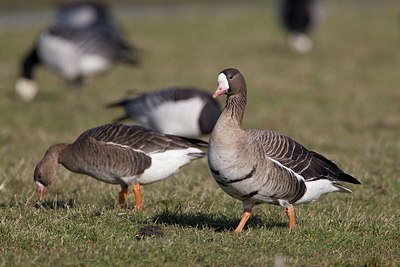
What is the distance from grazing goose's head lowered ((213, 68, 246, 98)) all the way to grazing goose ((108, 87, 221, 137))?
4656 mm

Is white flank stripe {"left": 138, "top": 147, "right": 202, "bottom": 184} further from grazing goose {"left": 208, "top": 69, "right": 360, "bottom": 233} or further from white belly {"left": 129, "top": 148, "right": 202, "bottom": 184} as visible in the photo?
grazing goose {"left": 208, "top": 69, "right": 360, "bottom": 233}

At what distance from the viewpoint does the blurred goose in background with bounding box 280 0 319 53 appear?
25.5 m

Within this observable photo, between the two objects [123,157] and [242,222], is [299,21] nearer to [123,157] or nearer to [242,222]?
[123,157]

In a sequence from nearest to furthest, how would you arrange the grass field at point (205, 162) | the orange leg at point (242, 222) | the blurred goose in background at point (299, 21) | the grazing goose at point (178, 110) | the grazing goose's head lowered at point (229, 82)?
1. the grass field at point (205, 162)
2. the grazing goose's head lowered at point (229, 82)
3. the orange leg at point (242, 222)
4. the grazing goose at point (178, 110)
5. the blurred goose in background at point (299, 21)

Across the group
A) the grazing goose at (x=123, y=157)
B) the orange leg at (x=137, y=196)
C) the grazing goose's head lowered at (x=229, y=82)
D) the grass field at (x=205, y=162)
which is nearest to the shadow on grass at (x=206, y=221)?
the grass field at (x=205, y=162)

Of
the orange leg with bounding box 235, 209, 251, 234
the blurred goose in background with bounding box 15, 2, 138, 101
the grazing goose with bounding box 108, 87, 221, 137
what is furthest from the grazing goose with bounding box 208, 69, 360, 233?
the blurred goose in background with bounding box 15, 2, 138, 101

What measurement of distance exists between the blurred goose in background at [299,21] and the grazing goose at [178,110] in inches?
544

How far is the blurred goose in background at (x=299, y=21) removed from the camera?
83.7 ft

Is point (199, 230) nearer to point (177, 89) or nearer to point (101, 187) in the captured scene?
point (101, 187)

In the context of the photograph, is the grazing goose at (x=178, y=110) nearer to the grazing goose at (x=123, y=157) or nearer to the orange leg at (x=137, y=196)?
the grazing goose at (x=123, y=157)

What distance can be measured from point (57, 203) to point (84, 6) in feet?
59.9

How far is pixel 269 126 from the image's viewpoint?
48.6 feet

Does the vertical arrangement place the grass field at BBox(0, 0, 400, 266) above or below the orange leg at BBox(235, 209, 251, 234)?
below

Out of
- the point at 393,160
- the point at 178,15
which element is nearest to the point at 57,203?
the point at 393,160
